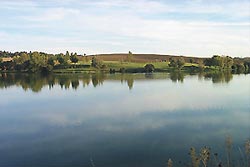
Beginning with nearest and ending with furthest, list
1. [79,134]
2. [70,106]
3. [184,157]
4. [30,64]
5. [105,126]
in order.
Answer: [184,157] < [79,134] < [105,126] < [70,106] < [30,64]

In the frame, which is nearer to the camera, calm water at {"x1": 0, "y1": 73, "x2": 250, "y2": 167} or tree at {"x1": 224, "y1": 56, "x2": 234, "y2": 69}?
calm water at {"x1": 0, "y1": 73, "x2": 250, "y2": 167}

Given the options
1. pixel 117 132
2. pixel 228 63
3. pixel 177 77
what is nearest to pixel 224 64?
pixel 228 63

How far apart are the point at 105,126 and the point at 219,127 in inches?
221

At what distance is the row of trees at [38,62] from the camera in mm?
89938

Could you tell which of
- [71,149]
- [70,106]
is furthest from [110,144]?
[70,106]

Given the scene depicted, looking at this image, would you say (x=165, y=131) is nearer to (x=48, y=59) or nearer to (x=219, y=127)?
(x=219, y=127)

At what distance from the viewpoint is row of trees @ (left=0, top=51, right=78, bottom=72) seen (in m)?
89.9

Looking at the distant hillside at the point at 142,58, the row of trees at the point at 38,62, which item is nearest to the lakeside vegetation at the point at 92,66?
the row of trees at the point at 38,62

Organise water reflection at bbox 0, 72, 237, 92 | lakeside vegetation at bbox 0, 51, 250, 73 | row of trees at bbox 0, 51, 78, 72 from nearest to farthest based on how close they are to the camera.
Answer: water reflection at bbox 0, 72, 237, 92
row of trees at bbox 0, 51, 78, 72
lakeside vegetation at bbox 0, 51, 250, 73

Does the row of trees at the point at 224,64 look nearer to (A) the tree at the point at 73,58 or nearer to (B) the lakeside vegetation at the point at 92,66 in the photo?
(B) the lakeside vegetation at the point at 92,66

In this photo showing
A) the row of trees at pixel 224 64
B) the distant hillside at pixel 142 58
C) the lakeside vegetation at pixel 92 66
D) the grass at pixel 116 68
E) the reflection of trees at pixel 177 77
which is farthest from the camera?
the distant hillside at pixel 142 58

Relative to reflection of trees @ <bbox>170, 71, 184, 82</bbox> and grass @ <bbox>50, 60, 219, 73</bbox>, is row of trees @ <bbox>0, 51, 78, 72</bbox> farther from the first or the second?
reflection of trees @ <bbox>170, 71, 184, 82</bbox>

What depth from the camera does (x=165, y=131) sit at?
1538 cm

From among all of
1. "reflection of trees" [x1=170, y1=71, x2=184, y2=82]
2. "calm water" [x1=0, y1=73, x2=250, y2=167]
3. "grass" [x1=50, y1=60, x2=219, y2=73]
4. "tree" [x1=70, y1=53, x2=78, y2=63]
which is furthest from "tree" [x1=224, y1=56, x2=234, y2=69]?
Result: "calm water" [x1=0, y1=73, x2=250, y2=167]
